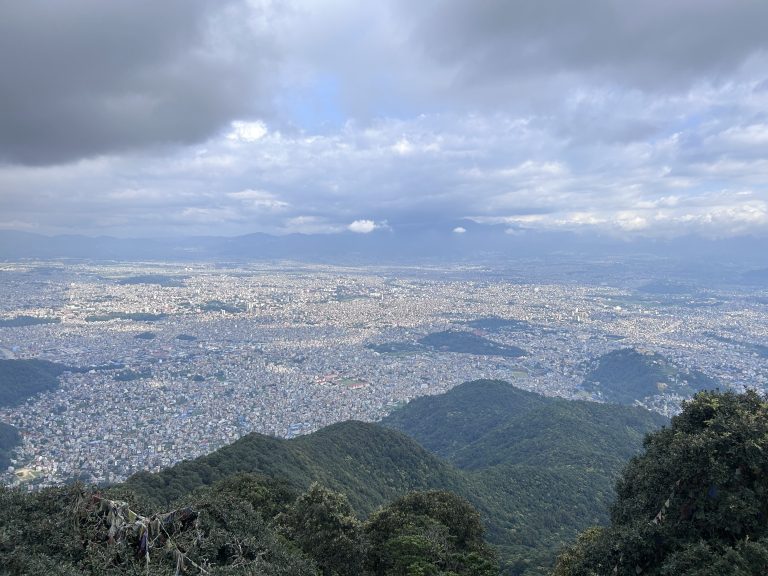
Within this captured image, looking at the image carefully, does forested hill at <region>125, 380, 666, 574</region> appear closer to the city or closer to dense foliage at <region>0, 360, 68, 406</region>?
the city

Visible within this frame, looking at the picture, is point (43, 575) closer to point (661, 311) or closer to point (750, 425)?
point (750, 425)

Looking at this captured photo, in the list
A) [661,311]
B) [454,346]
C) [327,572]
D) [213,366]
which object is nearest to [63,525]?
[327,572]

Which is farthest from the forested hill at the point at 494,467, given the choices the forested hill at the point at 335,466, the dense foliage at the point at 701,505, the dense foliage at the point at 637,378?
the dense foliage at the point at 637,378

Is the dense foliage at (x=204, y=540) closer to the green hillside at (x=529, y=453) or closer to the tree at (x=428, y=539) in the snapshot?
the tree at (x=428, y=539)

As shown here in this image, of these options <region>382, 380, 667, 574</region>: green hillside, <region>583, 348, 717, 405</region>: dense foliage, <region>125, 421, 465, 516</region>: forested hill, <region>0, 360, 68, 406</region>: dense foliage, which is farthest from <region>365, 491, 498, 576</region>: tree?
<region>583, 348, 717, 405</region>: dense foliage

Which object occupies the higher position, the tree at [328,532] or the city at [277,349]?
the tree at [328,532]
